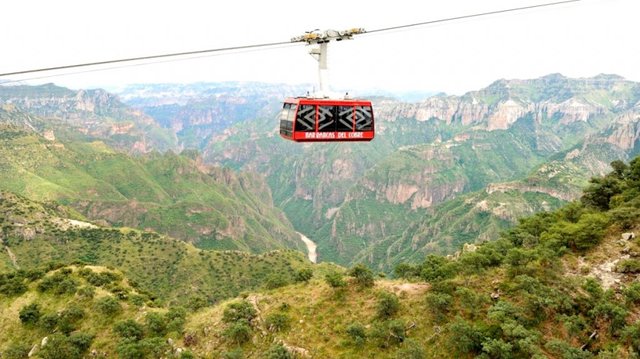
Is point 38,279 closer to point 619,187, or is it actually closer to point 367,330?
point 367,330

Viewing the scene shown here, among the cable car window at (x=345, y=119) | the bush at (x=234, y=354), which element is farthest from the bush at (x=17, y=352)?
the cable car window at (x=345, y=119)

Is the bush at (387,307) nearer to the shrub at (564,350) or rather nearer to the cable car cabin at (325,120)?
the shrub at (564,350)

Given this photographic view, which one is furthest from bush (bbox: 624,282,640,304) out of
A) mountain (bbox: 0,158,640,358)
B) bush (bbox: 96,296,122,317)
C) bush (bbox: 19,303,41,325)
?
bush (bbox: 19,303,41,325)

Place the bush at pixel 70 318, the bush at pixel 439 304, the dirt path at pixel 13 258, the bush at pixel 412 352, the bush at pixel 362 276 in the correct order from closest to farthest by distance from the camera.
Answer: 1. the bush at pixel 412 352
2. the bush at pixel 439 304
3. the bush at pixel 362 276
4. the bush at pixel 70 318
5. the dirt path at pixel 13 258

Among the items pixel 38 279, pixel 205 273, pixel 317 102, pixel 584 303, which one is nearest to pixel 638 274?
pixel 584 303

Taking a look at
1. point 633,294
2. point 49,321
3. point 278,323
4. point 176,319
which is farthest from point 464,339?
point 49,321
